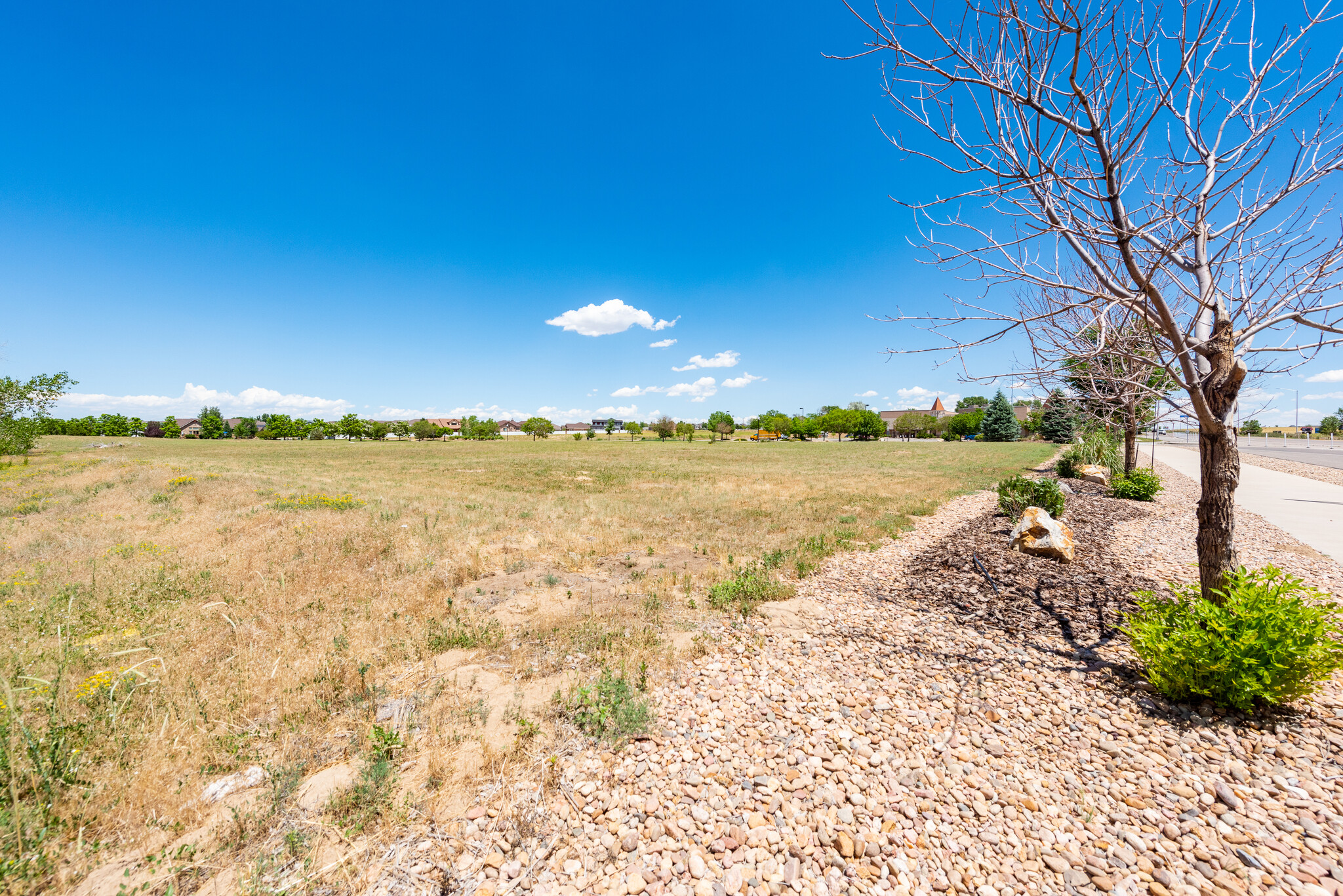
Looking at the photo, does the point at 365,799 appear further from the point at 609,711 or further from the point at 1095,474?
the point at 1095,474

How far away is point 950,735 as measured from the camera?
3736mm

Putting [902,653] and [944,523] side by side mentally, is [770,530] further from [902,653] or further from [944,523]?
[902,653]

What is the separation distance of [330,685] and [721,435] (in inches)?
4394

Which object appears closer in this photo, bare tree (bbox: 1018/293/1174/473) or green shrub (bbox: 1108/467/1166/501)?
bare tree (bbox: 1018/293/1174/473)

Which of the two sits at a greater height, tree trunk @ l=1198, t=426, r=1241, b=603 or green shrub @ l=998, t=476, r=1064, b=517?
tree trunk @ l=1198, t=426, r=1241, b=603

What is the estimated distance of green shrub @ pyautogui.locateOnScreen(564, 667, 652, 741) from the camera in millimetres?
3883


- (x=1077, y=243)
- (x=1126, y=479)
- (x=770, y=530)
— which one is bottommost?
(x=770, y=530)

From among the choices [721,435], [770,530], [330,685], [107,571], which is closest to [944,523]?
[770,530]

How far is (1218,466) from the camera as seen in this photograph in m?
4.23

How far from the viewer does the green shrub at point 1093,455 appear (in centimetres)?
1808

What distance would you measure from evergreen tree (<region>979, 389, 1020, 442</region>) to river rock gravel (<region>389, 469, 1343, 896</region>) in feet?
295

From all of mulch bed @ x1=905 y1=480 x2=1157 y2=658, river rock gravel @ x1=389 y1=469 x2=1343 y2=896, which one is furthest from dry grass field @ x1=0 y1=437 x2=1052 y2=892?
mulch bed @ x1=905 y1=480 x2=1157 y2=658

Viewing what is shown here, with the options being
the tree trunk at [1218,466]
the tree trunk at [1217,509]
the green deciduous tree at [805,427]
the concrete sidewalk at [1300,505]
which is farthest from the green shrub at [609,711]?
the green deciduous tree at [805,427]

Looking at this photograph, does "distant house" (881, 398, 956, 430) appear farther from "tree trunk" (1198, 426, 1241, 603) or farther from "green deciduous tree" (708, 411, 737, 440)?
"tree trunk" (1198, 426, 1241, 603)
